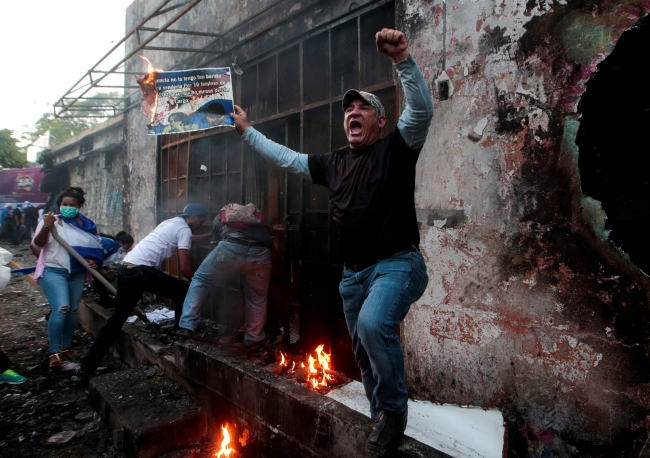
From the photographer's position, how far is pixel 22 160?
2575 centimetres

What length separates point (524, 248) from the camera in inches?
113

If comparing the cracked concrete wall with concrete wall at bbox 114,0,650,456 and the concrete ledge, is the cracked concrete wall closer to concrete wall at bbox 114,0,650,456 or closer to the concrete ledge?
concrete wall at bbox 114,0,650,456

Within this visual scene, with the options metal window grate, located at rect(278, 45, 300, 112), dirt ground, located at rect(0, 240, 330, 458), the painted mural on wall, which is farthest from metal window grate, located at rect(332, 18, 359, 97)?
dirt ground, located at rect(0, 240, 330, 458)

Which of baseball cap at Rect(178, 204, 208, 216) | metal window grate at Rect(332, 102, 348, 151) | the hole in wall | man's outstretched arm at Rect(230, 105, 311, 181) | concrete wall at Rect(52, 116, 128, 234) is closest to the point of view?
the hole in wall

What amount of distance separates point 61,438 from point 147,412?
2.87 feet

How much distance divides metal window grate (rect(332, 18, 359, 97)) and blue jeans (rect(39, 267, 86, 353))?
13.6 feet

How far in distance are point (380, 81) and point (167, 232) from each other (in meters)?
3.36

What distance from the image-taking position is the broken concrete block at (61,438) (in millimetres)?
3506

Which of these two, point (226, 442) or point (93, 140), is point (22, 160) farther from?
point (226, 442)

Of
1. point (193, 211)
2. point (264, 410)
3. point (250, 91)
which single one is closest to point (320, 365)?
point (264, 410)

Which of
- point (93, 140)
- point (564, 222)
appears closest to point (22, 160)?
point (93, 140)

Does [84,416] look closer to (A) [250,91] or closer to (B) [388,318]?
(B) [388,318]

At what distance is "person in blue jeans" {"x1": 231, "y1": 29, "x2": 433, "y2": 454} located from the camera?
2.07 metres

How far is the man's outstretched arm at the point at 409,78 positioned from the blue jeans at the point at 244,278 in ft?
Answer: 10.2
